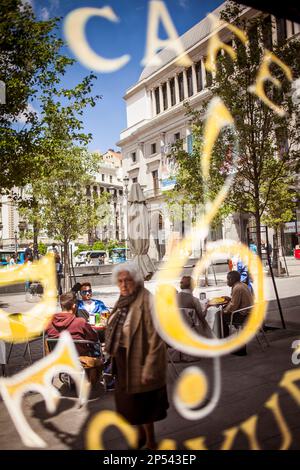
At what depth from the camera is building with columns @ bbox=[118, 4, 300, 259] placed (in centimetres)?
3552

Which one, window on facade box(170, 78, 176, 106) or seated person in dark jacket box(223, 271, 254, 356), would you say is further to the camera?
window on facade box(170, 78, 176, 106)

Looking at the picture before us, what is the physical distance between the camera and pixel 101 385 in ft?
17.9

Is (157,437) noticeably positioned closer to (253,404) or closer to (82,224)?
(253,404)

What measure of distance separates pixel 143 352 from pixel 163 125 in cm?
4017

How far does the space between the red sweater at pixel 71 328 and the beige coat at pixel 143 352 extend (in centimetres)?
173

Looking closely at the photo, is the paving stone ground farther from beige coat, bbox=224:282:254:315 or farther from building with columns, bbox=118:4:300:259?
building with columns, bbox=118:4:300:259

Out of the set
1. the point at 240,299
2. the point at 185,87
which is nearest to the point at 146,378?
the point at 240,299

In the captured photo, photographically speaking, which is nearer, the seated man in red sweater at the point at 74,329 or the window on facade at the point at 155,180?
the seated man in red sweater at the point at 74,329

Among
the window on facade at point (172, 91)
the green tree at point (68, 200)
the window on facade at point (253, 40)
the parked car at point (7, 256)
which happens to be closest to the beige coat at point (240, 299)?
the window on facade at point (253, 40)

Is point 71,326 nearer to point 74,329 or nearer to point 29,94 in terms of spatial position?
point 74,329

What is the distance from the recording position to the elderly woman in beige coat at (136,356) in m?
3.32

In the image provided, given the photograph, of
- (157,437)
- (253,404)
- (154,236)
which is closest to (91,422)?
(157,437)

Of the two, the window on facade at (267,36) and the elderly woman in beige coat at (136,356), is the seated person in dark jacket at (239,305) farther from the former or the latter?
the window on facade at (267,36)

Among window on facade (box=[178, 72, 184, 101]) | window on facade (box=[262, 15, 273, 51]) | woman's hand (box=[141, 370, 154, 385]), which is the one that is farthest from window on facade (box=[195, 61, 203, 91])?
woman's hand (box=[141, 370, 154, 385])
